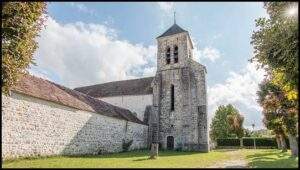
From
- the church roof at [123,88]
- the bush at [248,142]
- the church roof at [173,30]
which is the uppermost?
the church roof at [173,30]

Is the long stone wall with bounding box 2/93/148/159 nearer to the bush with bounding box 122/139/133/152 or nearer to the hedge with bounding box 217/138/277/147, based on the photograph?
the bush with bounding box 122/139/133/152

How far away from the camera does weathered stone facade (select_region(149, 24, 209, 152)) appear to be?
3022cm

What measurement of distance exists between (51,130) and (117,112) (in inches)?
409

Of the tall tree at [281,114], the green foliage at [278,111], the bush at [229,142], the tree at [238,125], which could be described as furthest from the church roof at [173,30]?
the bush at [229,142]

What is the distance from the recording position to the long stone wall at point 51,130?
1505cm

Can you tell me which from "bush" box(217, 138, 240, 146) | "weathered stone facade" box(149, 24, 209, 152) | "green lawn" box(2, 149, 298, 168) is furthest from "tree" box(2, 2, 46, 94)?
"bush" box(217, 138, 240, 146)

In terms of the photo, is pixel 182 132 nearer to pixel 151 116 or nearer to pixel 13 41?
pixel 151 116

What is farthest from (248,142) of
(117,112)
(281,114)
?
(281,114)

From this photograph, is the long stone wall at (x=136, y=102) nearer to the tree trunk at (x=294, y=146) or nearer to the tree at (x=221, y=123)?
the tree trunk at (x=294, y=146)

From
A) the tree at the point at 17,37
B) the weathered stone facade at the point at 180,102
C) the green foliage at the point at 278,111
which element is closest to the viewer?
the tree at the point at 17,37

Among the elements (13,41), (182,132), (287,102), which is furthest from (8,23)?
(182,132)

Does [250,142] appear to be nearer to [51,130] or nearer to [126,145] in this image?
[126,145]

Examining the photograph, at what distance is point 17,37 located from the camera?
13.4m

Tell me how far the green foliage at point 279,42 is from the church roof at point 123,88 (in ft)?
66.4
